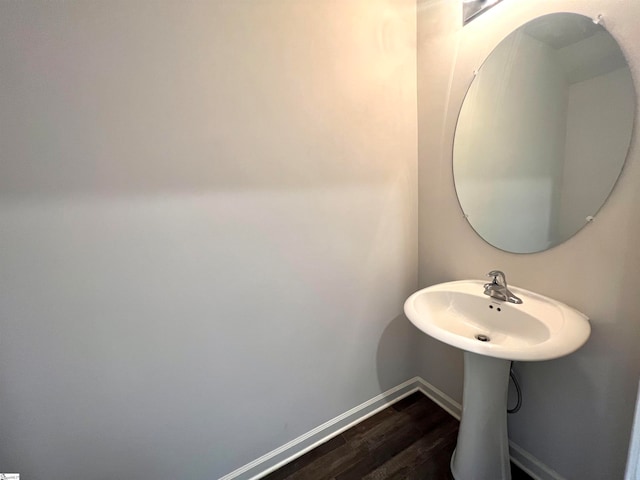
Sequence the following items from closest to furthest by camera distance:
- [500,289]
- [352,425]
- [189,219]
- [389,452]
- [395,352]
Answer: [189,219]
[500,289]
[389,452]
[352,425]
[395,352]

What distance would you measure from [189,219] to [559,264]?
146 cm

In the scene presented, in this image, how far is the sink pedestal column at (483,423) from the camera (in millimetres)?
1062

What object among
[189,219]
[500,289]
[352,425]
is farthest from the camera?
[352,425]

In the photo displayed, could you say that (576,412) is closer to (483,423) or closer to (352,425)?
(483,423)

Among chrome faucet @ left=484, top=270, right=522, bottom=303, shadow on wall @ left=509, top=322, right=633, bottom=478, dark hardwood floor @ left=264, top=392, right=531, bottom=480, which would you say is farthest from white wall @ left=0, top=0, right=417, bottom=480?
shadow on wall @ left=509, top=322, right=633, bottom=478

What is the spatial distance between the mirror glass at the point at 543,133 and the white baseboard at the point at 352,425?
1.00m

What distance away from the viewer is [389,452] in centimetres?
136

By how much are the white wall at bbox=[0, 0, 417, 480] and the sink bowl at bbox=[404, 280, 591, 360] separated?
367mm

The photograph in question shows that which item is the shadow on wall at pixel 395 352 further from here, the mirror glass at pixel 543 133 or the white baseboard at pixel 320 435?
the mirror glass at pixel 543 133

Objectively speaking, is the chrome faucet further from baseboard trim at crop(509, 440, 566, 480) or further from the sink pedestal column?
baseboard trim at crop(509, 440, 566, 480)

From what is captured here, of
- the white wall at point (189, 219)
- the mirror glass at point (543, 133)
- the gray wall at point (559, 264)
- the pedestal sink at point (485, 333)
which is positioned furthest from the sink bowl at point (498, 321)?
the white wall at point (189, 219)

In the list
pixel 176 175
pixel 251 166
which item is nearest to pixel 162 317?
pixel 176 175

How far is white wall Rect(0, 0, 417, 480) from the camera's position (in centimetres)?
81

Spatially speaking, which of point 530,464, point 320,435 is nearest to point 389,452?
point 320,435
